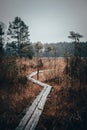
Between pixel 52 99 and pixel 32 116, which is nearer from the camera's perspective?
pixel 32 116

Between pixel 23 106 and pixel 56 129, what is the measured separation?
2.35 metres

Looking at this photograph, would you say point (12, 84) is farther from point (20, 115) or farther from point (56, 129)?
point (56, 129)

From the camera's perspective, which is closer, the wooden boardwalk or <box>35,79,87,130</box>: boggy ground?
the wooden boardwalk

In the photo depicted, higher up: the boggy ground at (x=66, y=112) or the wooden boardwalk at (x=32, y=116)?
the wooden boardwalk at (x=32, y=116)

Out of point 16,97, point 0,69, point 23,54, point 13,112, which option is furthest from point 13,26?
point 13,112

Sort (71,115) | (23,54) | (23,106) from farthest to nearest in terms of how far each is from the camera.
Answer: (23,54) < (23,106) < (71,115)

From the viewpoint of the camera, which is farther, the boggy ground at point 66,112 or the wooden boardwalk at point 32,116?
the boggy ground at point 66,112

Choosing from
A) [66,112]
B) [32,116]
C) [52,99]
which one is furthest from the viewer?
[52,99]

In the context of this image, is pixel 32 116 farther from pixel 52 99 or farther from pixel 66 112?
pixel 52 99

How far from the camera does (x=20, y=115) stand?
21.2 feet

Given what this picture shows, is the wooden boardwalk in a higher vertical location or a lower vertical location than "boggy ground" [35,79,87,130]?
higher

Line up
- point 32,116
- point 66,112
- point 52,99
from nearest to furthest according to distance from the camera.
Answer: point 32,116 < point 66,112 < point 52,99

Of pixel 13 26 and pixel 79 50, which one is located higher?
pixel 13 26

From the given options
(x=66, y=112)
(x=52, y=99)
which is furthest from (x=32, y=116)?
(x=52, y=99)
